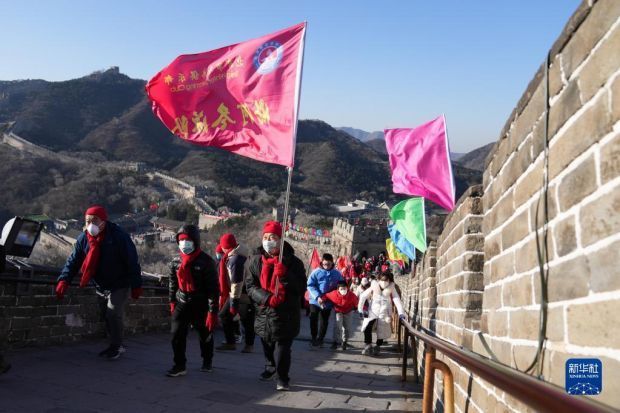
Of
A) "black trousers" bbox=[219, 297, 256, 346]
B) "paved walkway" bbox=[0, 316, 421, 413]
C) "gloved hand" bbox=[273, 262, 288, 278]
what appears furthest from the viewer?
"black trousers" bbox=[219, 297, 256, 346]

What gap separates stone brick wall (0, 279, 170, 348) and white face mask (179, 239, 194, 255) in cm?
187

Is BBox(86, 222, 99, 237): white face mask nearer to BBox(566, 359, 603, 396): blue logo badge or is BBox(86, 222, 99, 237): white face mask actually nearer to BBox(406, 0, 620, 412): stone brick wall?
BBox(406, 0, 620, 412): stone brick wall

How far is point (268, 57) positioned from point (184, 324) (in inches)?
113

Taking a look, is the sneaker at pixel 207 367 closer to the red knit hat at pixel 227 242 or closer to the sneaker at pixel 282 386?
the sneaker at pixel 282 386

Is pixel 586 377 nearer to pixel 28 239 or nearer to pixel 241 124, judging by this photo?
pixel 241 124

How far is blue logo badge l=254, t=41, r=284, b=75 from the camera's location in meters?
6.55

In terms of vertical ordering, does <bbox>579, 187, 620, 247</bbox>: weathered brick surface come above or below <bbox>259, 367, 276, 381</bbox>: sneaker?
above

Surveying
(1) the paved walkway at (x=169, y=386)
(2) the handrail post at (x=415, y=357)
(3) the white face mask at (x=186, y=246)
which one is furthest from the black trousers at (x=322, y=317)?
(3) the white face mask at (x=186, y=246)

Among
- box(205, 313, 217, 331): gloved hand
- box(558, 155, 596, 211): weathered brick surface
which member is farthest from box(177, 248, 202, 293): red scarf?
box(558, 155, 596, 211): weathered brick surface

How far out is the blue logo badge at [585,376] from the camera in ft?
5.91

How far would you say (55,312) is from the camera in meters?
7.48

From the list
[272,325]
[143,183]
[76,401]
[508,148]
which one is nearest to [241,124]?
[272,325]

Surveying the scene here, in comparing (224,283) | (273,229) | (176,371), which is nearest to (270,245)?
(273,229)

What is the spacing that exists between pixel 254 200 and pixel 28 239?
116057 millimetres
